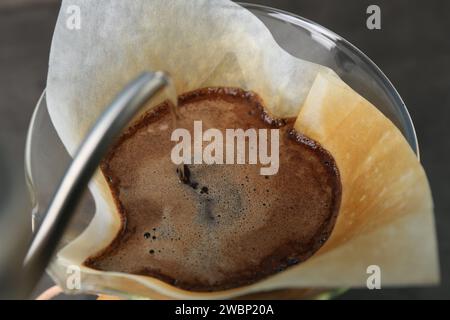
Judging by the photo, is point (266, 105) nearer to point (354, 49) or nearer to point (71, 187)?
point (354, 49)

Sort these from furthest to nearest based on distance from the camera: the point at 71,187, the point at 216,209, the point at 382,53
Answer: the point at 382,53, the point at 216,209, the point at 71,187

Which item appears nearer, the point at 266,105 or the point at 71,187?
the point at 71,187

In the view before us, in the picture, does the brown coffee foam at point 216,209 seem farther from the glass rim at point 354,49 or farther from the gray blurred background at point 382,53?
the gray blurred background at point 382,53

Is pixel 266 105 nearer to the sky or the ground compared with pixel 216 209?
nearer to the sky

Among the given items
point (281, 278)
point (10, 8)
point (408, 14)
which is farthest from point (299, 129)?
point (10, 8)

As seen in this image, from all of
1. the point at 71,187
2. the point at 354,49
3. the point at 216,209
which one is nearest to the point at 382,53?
the point at 354,49

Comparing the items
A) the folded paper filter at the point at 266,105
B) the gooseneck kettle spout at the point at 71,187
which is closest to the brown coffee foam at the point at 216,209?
the folded paper filter at the point at 266,105

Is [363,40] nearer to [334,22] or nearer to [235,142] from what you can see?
[334,22]

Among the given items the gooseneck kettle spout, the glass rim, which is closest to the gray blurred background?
the glass rim
